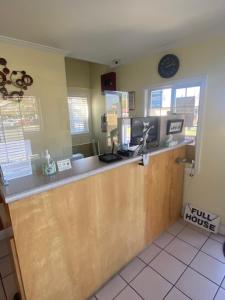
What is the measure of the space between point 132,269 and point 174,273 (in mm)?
388

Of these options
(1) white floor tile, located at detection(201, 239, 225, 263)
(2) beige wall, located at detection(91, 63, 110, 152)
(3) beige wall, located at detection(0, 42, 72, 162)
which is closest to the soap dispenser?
(3) beige wall, located at detection(0, 42, 72, 162)

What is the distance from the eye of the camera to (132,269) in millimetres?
1644

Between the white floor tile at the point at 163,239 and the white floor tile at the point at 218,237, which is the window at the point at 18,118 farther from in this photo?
the white floor tile at the point at 218,237

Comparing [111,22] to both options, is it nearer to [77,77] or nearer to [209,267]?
[77,77]

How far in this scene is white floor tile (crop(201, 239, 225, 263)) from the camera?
176 centimetres

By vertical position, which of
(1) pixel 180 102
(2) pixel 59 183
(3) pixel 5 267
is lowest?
(3) pixel 5 267

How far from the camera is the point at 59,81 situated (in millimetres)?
2566

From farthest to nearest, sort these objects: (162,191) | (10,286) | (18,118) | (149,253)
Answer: (18,118) → (162,191) → (149,253) → (10,286)

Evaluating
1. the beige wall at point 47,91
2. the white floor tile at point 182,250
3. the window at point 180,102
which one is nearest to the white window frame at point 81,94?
the beige wall at point 47,91

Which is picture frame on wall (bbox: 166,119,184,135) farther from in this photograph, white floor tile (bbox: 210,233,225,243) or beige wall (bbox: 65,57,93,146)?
beige wall (bbox: 65,57,93,146)

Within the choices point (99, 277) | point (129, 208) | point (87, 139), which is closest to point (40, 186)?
point (129, 208)

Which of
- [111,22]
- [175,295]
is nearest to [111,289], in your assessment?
[175,295]

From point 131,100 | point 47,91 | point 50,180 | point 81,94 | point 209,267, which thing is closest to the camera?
point 50,180

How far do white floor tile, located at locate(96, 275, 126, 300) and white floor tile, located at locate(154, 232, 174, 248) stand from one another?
24.5 inches
